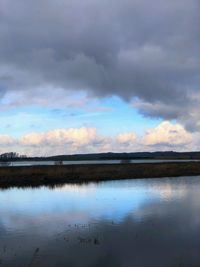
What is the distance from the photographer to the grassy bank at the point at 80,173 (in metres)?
48.6

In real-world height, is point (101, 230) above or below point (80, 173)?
below

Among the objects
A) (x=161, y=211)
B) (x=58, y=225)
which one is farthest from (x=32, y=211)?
(x=161, y=211)

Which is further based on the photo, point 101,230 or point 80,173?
point 80,173

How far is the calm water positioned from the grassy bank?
1482 cm

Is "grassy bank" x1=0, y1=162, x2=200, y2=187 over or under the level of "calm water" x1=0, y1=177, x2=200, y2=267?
over

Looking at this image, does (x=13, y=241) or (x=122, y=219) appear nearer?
(x=13, y=241)

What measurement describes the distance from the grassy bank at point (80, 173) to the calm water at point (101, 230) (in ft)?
48.6

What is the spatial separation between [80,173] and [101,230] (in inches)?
1396

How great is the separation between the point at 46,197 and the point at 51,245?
1743 centimetres

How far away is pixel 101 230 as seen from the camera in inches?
771

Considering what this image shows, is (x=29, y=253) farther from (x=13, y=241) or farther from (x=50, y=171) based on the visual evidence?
(x=50, y=171)

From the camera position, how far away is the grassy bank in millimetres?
48594

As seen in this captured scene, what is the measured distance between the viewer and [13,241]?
17547 mm

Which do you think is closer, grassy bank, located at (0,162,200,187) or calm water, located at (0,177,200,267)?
calm water, located at (0,177,200,267)
